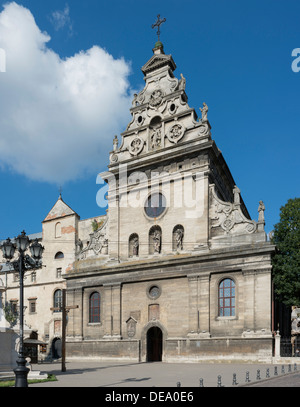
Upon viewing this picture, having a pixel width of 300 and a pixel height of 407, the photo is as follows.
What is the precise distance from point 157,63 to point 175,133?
815cm

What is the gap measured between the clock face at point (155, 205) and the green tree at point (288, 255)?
9212mm

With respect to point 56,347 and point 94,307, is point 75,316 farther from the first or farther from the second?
point 56,347

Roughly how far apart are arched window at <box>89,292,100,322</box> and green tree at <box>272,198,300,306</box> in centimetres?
1492

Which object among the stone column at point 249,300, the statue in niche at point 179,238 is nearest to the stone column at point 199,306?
the stone column at point 249,300

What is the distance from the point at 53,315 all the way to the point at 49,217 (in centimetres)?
1080

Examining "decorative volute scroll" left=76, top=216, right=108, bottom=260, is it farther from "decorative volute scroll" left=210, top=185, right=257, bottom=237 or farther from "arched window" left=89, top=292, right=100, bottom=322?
"decorative volute scroll" left=210, top=185, right=257, bottom=237

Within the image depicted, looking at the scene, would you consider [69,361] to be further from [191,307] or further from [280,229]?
[280,229]

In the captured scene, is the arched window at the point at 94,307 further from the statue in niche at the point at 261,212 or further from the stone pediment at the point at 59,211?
the statue in niche at the point at 261,212

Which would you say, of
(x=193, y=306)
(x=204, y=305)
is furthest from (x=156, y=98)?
(x=204, y=305)

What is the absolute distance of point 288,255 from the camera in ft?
93.7

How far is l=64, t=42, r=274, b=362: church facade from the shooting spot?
94.3 ft

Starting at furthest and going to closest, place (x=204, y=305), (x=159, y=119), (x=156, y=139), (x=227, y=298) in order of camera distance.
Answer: (x=159, y=119)
(x=156, y=139)
(x=204, y=305)
(x=227, y=298)

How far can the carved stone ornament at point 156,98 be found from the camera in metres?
36.5

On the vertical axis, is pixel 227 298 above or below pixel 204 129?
below
